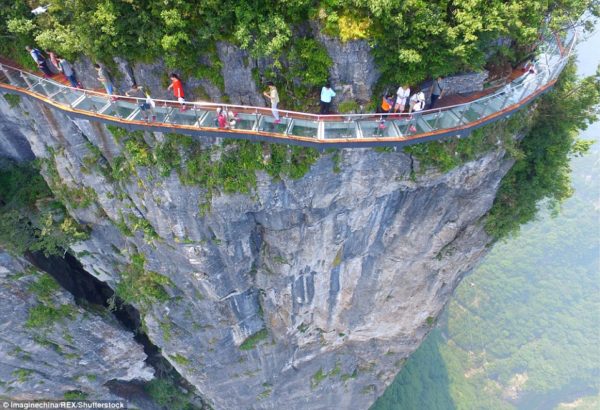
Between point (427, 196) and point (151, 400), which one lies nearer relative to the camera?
point (427, 196)

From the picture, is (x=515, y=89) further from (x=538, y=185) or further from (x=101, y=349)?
(x=101, y=349)

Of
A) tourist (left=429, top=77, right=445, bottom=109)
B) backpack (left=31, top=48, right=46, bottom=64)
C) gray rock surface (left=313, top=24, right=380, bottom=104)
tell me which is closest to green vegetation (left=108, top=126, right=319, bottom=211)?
gray rock surface (left=313, top=24, right=380, bottom=104)

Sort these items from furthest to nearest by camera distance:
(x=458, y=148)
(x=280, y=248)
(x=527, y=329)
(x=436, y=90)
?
1. (x=527, y=329)
2. (x=280, y=248)
3. (x=458, y=148)
4. (x=436, y=90)

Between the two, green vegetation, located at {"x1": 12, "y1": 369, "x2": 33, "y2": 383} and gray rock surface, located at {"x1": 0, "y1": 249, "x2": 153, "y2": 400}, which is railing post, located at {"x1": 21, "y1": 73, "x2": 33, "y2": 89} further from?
green vegetation, located at {"x1": 12, "y1": 369, "x2": 33, "y2": 383}

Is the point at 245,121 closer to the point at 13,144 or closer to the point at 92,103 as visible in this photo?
the point at 92,103

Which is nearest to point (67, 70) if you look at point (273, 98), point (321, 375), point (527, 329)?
point (273, 98)

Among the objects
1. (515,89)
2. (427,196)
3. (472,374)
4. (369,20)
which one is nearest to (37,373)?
(427,196)
